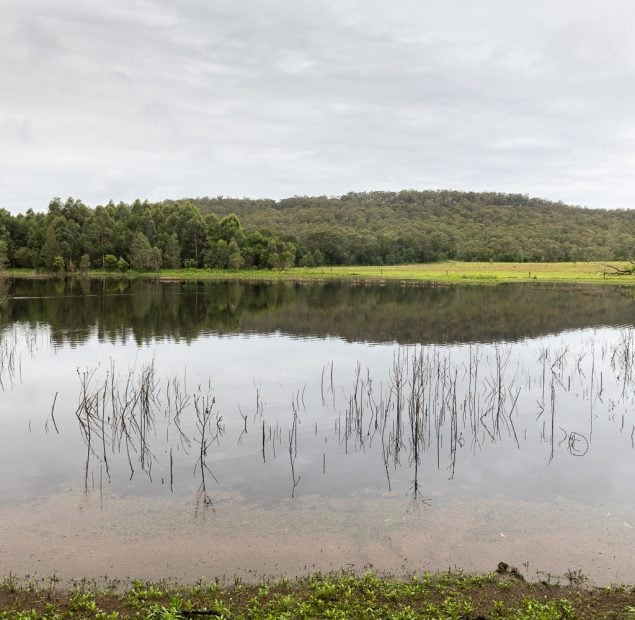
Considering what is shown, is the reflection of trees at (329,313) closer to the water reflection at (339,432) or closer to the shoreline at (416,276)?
the water reflection at (339,432)

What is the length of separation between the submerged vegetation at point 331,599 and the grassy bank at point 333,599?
0.01 m

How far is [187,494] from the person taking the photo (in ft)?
47.7

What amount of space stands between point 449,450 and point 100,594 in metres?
11.4

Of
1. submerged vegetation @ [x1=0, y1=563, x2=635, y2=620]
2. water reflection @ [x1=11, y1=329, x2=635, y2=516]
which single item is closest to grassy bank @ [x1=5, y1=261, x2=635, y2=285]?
water reflection @ [x1=11, y1=329, x2=635, y2=516]

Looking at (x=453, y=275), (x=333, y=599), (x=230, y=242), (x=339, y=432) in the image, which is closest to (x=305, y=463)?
(x=339, y=432)

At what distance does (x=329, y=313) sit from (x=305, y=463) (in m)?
38.2

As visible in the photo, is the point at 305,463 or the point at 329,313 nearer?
the point at 305,463

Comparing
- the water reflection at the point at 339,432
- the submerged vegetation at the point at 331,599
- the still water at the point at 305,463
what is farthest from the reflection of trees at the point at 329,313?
the submerged vegetation at the point at 331,599

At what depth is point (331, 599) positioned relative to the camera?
9.37 meters

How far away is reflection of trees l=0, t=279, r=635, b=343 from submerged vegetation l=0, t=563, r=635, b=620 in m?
29.4

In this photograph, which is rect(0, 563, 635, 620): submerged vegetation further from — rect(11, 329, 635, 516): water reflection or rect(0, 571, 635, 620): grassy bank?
rect(11, 329, 635, 516): water reflection

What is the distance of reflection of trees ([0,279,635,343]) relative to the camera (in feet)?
141

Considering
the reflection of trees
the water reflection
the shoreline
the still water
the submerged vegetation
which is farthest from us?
the shoreline

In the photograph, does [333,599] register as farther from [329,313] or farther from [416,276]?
[416,276]
